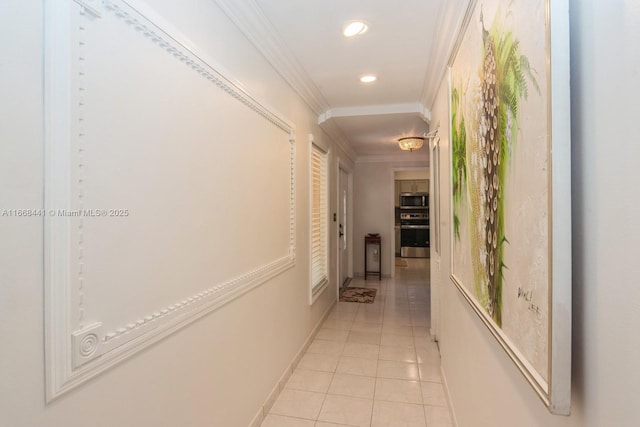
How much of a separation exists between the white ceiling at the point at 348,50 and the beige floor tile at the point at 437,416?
8.15ft

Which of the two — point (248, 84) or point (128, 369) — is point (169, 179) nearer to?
point (128, 369)

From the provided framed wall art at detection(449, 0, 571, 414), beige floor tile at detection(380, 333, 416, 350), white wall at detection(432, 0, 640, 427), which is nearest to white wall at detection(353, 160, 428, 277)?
beige floor tile at detection(380, 333, 416, 350)

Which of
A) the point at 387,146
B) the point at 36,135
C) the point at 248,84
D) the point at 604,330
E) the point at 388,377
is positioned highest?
the point at 387,146

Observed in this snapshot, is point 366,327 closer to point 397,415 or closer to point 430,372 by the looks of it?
point 430,372

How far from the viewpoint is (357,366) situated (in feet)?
9.31

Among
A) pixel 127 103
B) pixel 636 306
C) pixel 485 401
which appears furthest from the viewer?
pixel 485 401

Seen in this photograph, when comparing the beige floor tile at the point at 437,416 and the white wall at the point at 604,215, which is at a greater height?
the white wall at the point at 604,215

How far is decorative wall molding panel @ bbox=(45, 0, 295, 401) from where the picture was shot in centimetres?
81

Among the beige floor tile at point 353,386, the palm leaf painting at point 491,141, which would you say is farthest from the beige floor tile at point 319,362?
the palm leaf painting at point 491,141

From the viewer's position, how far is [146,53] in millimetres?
1106

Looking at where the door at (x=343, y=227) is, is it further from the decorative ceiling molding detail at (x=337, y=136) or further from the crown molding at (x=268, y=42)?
the crown molding at (x=268, y=42)

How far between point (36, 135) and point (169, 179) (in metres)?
0.47

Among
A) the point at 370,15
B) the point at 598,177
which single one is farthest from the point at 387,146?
the point at 598,177

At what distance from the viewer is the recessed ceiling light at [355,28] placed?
1.96m
